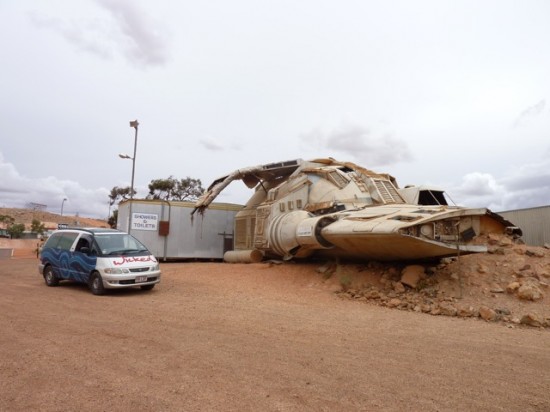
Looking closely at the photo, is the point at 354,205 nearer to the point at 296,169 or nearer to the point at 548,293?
the point at 296,169

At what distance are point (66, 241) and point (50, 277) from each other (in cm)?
123

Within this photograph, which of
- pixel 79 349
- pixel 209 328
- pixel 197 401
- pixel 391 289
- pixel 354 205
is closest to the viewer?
pixel 197 401

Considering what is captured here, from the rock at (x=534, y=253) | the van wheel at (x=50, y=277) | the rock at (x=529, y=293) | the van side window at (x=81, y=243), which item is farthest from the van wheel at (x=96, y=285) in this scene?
the rock at (x=534, y=253)

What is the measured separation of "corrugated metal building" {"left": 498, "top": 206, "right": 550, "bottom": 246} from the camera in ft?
56.4

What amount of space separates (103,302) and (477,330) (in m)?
7.67

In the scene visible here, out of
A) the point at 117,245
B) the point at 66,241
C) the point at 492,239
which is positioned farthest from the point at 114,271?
the point at 492,239

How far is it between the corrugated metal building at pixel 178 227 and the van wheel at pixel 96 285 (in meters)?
9.58

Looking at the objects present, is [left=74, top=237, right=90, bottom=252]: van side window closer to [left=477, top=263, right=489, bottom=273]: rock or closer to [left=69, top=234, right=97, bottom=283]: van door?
[left=69, top=234, right=97, bottom=283]: van door

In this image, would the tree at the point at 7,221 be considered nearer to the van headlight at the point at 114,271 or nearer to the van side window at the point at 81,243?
A: the van side window at the point at 81,243

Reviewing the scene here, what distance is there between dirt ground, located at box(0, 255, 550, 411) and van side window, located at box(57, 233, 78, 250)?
2717mm

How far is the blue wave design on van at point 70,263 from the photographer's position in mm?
10977

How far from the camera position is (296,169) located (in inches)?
676

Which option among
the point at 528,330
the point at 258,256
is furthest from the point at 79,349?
the point at 258,256

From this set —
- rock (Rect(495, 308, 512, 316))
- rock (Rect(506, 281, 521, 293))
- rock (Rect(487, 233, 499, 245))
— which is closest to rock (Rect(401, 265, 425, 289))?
rock (Rect(506, 281, 521, 293))
